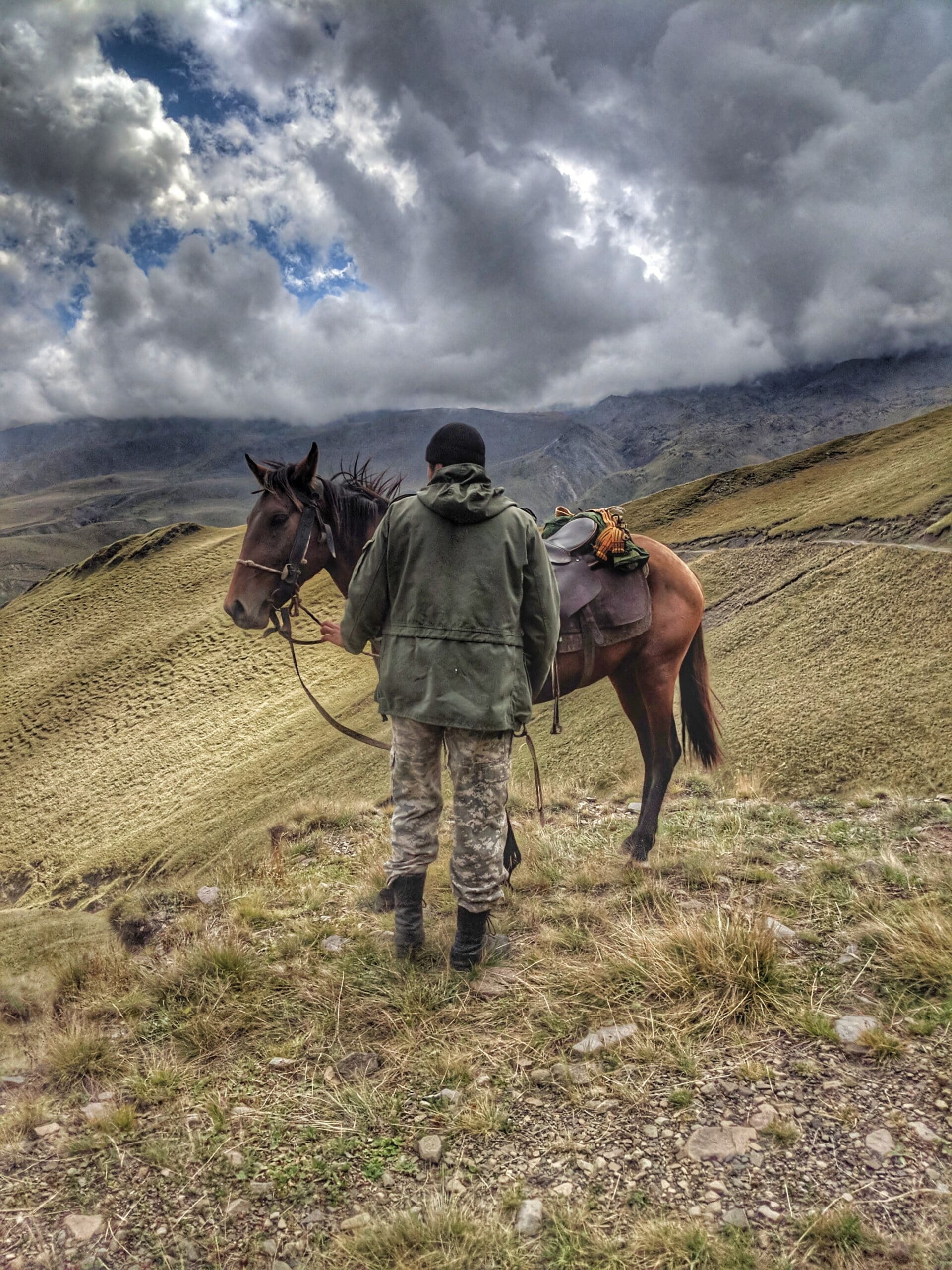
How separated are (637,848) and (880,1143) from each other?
3720 millimetres

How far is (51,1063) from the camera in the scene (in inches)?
150

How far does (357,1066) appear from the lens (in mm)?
3713

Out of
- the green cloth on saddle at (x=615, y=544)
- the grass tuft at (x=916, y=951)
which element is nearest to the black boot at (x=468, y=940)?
the grass tuft at (x=916, y=951)

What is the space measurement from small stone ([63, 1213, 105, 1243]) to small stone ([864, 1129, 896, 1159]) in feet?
11.0

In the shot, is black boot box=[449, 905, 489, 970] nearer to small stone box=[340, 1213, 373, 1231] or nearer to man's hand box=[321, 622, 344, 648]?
small stone box=[340, 1213, 373, 1231]

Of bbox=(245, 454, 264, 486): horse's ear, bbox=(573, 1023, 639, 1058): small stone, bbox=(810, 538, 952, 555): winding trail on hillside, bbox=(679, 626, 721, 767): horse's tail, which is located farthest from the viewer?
bbox=(810, 538, 952, 555): winding trail on hillside

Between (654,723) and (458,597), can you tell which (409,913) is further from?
(654,723)

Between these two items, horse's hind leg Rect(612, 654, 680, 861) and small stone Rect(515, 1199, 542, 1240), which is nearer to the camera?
small stone Rect(515, 1199, 542, 1240)

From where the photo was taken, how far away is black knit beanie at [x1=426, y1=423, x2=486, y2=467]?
4.44 meters

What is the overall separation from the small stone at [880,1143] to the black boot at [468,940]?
2.43m

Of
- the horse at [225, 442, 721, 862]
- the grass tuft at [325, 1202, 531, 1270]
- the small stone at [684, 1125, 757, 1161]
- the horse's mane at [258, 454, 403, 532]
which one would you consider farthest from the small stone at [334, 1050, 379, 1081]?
the horse's mane at [258, 454, 403, 532]

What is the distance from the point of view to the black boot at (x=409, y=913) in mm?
4680

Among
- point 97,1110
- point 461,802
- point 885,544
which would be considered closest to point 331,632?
point 461,802

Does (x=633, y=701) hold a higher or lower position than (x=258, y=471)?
lower
